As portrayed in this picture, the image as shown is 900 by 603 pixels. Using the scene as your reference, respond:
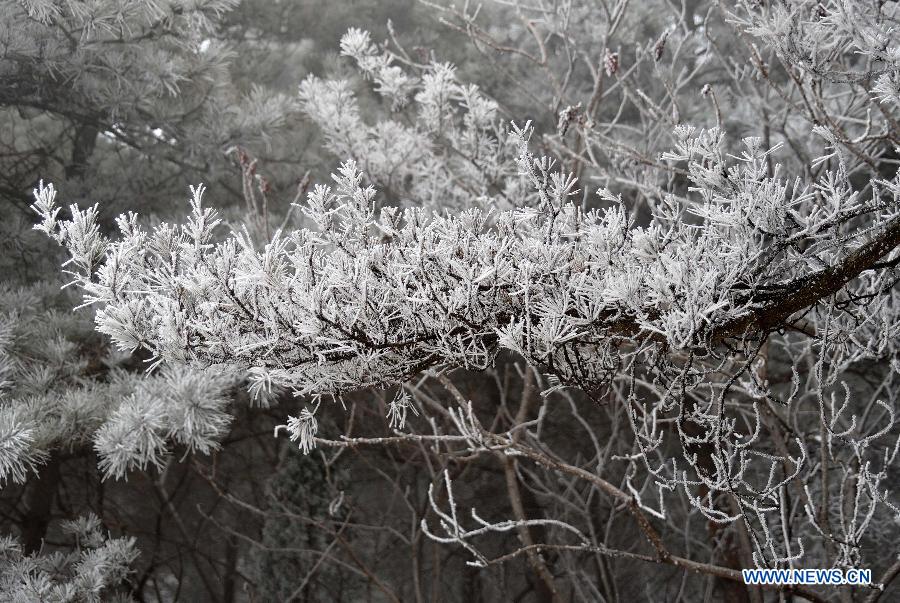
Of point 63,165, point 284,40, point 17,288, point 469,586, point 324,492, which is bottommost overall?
point 469,586

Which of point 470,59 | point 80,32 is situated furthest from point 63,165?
point 470,59

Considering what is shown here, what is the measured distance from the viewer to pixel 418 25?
4.58m

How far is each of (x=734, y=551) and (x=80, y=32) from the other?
2912mm

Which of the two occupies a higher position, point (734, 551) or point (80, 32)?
point (80, 32)

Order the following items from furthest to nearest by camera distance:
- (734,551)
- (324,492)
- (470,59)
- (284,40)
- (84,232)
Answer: (284,40) → (470,59) → (324,492) → (734,551) → (84,232)

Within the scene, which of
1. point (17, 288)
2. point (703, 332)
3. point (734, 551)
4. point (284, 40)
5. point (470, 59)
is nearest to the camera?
point (703, 332)

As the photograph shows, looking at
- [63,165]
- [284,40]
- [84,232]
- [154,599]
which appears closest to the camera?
[84,232]

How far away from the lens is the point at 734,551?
2480 millimetres

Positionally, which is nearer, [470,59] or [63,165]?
[63,165]

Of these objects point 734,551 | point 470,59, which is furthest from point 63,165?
point 734,551

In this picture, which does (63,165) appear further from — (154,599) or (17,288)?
(154,599)

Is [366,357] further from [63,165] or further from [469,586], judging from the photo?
[469,586]

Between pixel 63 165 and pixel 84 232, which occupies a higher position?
pixel 84 232

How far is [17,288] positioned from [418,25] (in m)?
2.81
